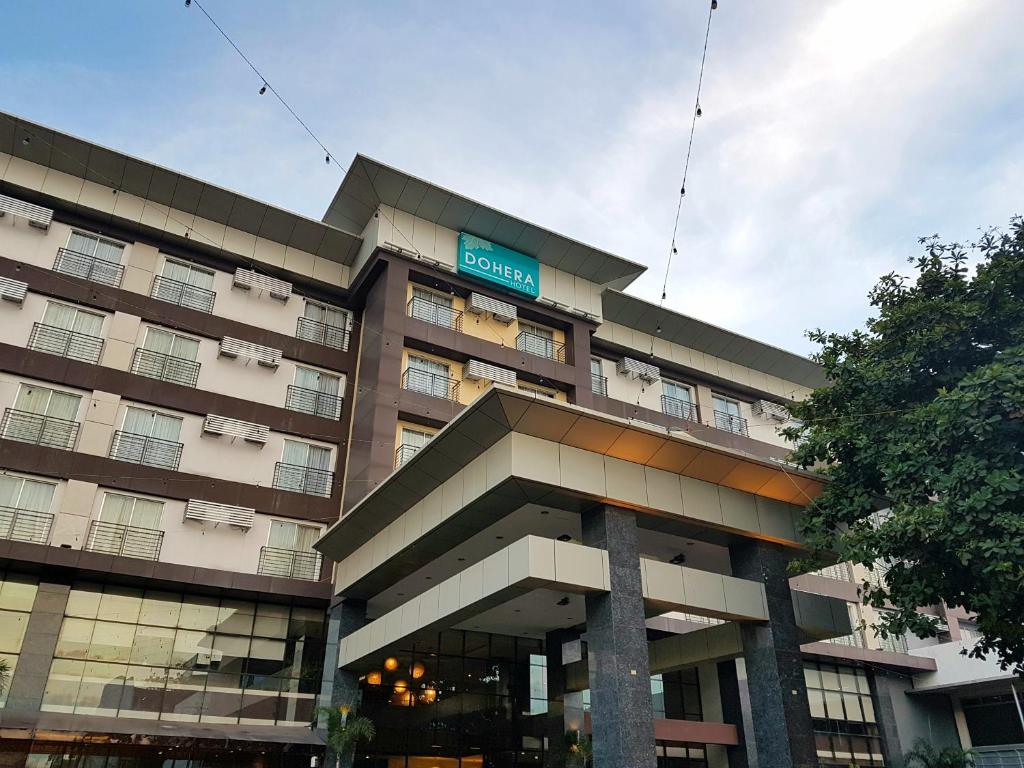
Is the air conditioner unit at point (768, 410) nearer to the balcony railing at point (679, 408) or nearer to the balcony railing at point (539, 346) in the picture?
the balcony railing at point (679, 408)

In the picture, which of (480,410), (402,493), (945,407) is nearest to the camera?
(945,407)

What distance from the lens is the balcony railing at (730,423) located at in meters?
34.1

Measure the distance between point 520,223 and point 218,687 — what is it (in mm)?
17377

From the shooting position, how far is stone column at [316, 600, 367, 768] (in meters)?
20.9

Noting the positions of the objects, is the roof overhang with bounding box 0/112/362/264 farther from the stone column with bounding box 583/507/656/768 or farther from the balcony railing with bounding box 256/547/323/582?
the stone column with bounding box 583/507/656/768

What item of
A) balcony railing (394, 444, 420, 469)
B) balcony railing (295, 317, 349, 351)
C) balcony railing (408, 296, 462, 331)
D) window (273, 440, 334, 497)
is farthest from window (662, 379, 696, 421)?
window (273, 440, 334, 497)

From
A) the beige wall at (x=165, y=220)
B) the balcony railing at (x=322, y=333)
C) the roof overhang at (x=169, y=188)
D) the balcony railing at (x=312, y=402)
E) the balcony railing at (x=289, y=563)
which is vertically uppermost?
the roof overhang at (x=169, y=188)

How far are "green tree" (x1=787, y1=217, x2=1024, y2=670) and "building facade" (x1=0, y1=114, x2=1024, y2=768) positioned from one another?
6.14ft

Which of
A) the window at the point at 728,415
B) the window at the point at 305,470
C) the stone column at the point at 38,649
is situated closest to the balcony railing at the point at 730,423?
the window at the point at 728,415

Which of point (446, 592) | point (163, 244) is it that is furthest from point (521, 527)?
point (163, 244)

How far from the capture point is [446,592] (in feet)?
57.9

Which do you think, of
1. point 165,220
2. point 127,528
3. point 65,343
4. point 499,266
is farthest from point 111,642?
point 499,266

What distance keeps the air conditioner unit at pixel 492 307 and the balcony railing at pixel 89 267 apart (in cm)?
1110

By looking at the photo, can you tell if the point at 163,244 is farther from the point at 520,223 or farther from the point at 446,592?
the point at 446,592
